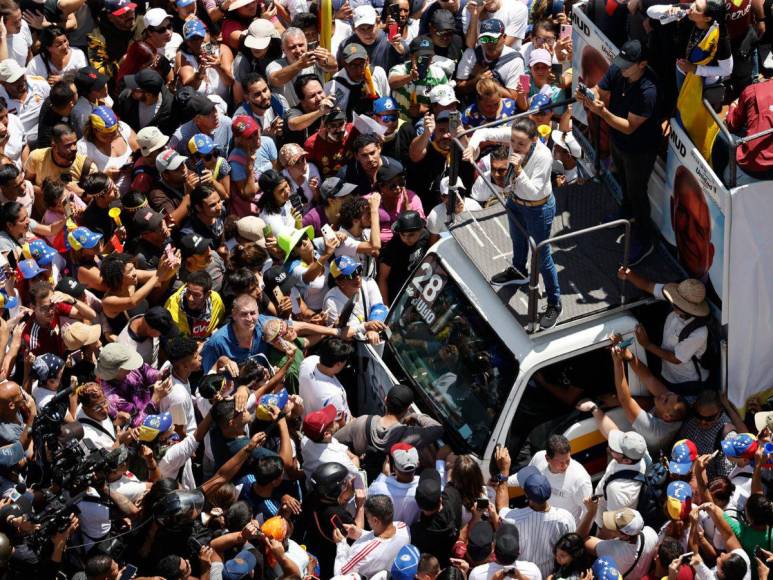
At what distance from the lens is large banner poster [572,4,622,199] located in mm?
8898

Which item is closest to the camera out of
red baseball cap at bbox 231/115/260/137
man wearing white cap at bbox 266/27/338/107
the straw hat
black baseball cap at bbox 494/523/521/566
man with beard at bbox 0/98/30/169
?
black baseball cap at bbox 494/523/521/566

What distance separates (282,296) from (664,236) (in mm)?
2941

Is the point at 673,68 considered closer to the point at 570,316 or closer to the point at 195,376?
the point at 570,316

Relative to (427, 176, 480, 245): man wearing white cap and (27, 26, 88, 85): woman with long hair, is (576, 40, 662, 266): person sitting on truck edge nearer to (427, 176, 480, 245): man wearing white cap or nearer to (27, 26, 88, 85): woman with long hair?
(427, 176, 480, 245): man wearing white cap

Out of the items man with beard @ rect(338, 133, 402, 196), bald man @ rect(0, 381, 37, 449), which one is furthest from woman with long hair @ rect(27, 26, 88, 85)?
bald man @ rect(0, 381, 37, 449)

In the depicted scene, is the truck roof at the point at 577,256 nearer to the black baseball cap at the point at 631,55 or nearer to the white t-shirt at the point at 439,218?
the white t-shirt at the point at 439,218

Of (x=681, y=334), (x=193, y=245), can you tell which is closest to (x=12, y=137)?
(x=193, y=245)

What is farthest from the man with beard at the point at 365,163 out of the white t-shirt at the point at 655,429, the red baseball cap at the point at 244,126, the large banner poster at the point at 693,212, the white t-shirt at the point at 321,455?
the white t-shirt at the point at 655,429

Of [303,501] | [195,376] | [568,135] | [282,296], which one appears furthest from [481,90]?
[303,501]

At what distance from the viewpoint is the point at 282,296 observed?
30.7 feet

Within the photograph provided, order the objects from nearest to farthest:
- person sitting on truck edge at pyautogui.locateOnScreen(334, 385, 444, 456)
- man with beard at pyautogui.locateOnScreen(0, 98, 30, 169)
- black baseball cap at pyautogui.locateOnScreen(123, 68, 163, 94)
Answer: person sitting on truck edge at pyautogui.locateOnScreen(334, 385, 444, 456)
man with beard at pyautogui.locateOnScreen(0, 98, 30, 169)
black baseball cap at pyautogui.locateOnScreen(123, 68, 163, 94)

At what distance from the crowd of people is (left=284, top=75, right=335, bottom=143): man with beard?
0.09 ft

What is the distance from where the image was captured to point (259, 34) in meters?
11.4

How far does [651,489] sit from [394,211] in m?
3.49
